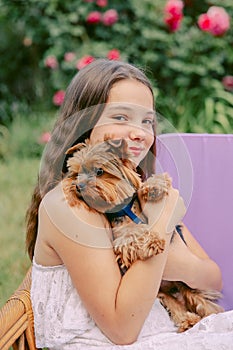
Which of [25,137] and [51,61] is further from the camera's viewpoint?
[25,137]

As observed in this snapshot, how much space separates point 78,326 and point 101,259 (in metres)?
0.19

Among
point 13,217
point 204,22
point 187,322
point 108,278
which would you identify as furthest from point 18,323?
point 204,22

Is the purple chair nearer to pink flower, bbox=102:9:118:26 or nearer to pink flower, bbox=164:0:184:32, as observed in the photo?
pink flower, bbox=164:0:184:32

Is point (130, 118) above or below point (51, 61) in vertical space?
above

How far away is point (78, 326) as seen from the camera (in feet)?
5.19

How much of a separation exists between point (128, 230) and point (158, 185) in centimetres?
12

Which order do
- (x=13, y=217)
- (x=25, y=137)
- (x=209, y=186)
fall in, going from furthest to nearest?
(x=25, y=137)
(x=13, y=217)
(x=209, y=186)

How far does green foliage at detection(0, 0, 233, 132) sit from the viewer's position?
14.7ft

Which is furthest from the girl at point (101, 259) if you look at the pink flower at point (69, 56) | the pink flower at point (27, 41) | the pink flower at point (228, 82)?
the pink flower at point (27, 41)

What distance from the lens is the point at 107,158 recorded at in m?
1.44

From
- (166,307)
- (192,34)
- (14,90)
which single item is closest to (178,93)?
(192,34)

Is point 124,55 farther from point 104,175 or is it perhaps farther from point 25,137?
point 104,175

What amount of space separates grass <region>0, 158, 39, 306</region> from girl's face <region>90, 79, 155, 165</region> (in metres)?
1.45

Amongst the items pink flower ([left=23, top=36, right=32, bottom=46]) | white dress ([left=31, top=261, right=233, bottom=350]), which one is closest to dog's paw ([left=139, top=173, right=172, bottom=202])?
white dress ([left=31, top=261, right=233, bottom=350])
